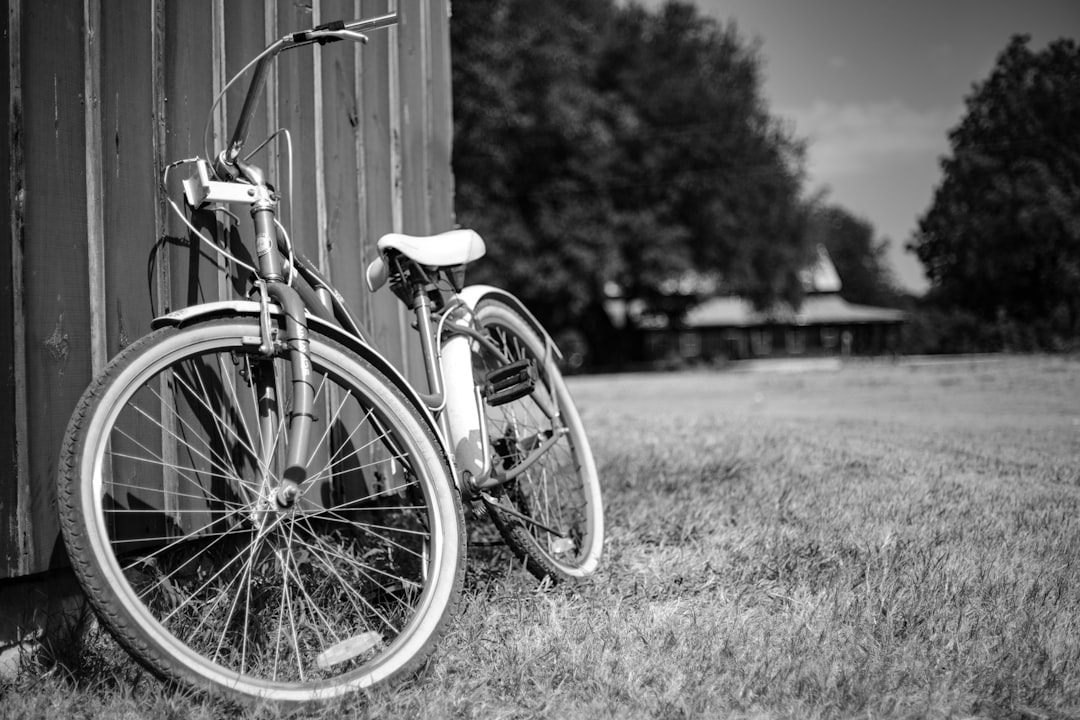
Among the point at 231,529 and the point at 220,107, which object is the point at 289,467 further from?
the point at 220,107

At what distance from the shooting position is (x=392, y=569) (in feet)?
9.42

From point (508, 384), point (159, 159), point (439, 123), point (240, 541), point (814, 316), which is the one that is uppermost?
point (814, 316)

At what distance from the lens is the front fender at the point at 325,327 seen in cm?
191

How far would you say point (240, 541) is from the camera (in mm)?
2727

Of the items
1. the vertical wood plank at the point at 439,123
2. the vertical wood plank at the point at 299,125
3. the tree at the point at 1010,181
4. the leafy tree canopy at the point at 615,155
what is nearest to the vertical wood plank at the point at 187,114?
the vertical wood plank at the point at 299,125

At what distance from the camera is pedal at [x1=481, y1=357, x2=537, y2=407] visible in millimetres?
2729

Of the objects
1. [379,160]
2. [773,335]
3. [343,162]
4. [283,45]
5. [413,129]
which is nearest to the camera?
[283,45]

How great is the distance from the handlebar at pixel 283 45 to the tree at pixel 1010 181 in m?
5.33

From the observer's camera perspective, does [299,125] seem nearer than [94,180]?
No

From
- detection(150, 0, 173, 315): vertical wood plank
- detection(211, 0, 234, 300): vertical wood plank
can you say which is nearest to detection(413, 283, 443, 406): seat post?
detection(211, 0, 234, 300): vertical wood plank

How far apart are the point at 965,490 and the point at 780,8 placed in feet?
35.2

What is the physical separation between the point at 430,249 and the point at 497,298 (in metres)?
0.57

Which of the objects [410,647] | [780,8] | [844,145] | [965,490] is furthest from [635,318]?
[410,647]

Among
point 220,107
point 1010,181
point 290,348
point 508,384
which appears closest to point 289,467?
point 290,348
